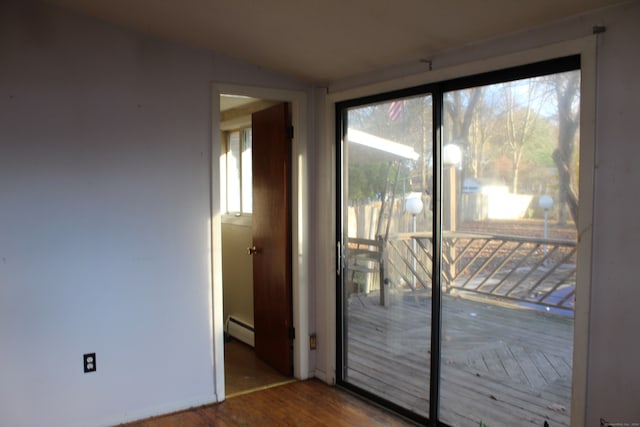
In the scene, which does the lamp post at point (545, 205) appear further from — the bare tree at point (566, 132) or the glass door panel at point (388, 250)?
the glass door panel at point (388, 250)

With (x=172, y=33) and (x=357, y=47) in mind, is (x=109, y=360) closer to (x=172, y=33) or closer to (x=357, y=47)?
(x=172, y=33)

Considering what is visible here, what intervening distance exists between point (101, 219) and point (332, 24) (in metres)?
1.79

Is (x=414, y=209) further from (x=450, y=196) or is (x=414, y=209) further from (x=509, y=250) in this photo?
(x=509, y=250)

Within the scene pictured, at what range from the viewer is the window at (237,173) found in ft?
15.3

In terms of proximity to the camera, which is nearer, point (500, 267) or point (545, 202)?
point (545, 202)

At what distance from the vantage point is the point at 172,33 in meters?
3.08

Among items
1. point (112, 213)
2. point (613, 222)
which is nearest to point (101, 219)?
point (112, 213)

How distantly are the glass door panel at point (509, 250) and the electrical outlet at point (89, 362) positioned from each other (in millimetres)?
2111

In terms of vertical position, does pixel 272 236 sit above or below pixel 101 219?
below

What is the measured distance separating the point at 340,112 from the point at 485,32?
1.32 metres

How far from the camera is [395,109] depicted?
10.5ft

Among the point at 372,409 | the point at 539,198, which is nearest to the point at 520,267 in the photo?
the point at 539,198

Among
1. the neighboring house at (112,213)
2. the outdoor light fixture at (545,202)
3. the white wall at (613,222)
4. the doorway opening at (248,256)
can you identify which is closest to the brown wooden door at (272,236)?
the doorway opening at (248,256)

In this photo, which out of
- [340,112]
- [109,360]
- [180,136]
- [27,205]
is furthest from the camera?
[340,112]
